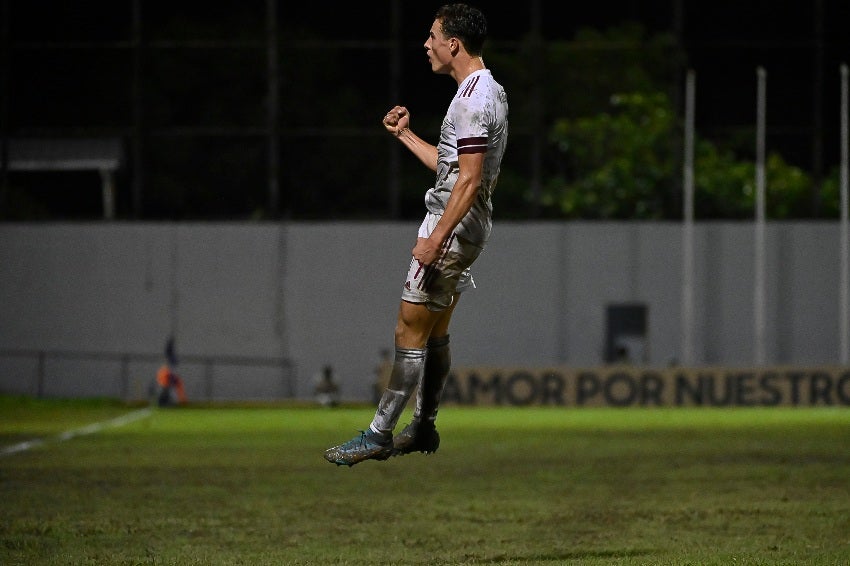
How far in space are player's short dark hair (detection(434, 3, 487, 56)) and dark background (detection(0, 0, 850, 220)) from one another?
119 ft

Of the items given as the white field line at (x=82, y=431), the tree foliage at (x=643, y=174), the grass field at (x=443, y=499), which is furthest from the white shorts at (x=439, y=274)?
the tree foliage at (x=643, y=174)

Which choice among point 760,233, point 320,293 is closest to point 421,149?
point 760,233

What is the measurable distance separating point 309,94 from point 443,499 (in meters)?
33.4

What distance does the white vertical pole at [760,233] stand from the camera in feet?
132

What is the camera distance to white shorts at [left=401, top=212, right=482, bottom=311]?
356 inches

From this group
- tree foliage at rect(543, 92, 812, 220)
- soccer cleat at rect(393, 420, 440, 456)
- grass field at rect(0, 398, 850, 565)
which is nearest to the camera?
soccer cleat at rect(393, 420, 440, 456)

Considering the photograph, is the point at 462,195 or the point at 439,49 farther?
the point at 439,49

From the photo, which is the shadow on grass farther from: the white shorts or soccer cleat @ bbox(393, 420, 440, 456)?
the white shorts

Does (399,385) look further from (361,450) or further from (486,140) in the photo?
(486,140)

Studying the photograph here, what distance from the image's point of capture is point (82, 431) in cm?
2648

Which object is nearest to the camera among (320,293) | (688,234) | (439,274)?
(439,274)

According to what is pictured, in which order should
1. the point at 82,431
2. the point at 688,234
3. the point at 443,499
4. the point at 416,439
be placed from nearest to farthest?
the point at 416,439
the point at 443,499
the point at 82,431
the point at 688,234

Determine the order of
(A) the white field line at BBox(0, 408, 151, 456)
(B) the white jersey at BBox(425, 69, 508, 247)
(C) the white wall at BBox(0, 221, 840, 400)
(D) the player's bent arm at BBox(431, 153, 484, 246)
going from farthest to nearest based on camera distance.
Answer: (C) the white wall at BBox(0, 221, 840, 400)
(A) the white field line at BBox(0, 408, 151, 456)
(B) the white jersey at BBox(425, 69, 508, 247)
(D) the player's bent arm at BBox(431, 153, 484, 246)

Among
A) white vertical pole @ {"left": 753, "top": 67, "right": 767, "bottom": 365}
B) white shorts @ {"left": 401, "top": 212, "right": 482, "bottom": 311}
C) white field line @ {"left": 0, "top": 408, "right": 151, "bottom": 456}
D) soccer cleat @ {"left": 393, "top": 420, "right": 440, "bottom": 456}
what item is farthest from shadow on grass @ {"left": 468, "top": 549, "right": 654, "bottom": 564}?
white vertical pole @ {"left": 753, "top": 67, "right": 767, "bottom": 365}
